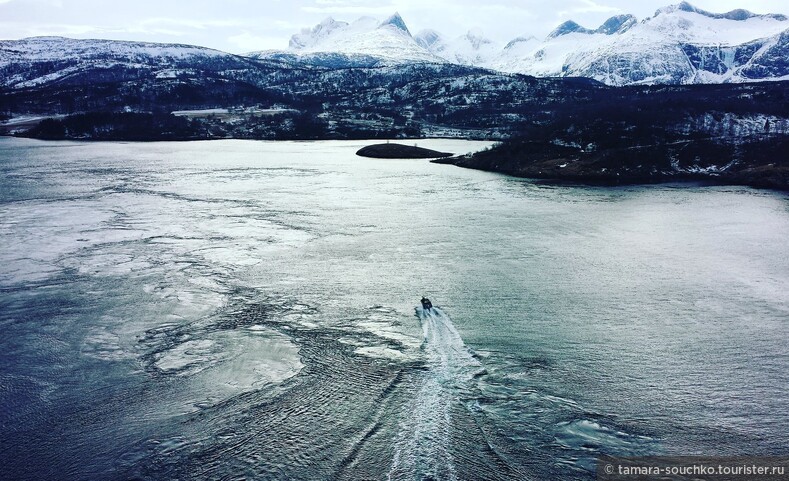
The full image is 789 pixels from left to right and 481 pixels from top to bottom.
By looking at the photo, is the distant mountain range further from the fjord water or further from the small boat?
the small boat

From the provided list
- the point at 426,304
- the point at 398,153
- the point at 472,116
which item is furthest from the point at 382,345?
the point at 472,116

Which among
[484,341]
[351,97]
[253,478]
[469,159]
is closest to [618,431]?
[484,341]

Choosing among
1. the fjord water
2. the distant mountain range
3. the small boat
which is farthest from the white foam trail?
the distant mountain range

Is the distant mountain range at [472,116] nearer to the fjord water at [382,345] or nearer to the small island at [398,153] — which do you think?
the small island at [398,153]

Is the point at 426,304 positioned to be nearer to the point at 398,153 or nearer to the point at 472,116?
the point at 398,153

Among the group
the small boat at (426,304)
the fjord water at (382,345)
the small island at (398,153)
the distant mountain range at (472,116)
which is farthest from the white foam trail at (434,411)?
the small island at (398,153)
